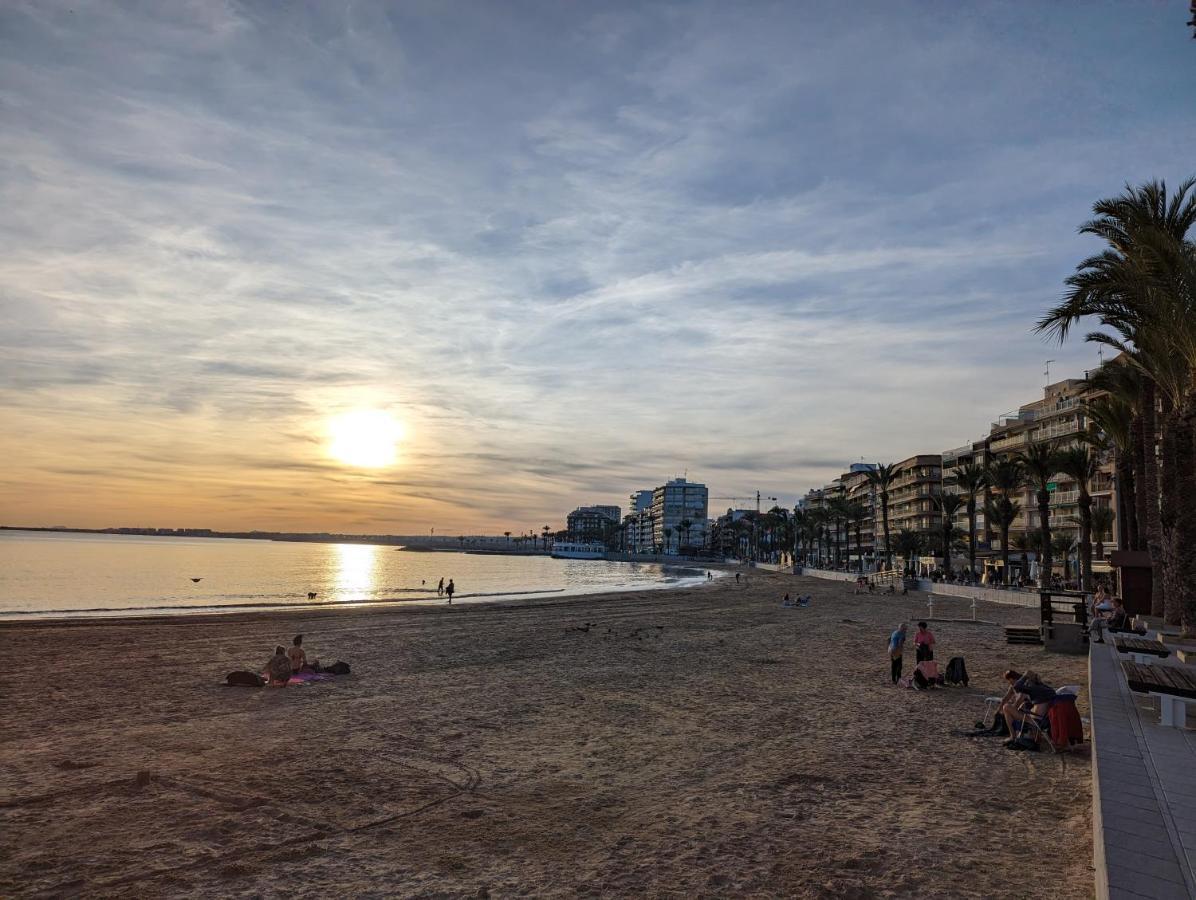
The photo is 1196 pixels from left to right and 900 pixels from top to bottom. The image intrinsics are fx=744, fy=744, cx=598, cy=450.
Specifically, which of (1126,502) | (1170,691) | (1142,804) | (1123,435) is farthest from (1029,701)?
(1126,502)

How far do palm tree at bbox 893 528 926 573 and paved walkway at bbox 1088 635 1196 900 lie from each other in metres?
96.6

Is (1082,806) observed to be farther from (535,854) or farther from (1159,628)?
(1159,628)

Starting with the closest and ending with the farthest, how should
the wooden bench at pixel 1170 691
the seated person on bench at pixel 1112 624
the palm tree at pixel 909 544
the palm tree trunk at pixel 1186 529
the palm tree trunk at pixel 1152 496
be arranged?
the wooden bench at pixel 1170 691
the palm tree trunk at pixel 1186 529
the seated person on bench at pixel 1112 624
the palm tree trunk at pixel 1152 496
the palm tree at pixel 909 544

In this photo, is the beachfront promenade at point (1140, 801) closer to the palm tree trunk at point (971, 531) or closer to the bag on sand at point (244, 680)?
the bag on sand at point (244, 680)

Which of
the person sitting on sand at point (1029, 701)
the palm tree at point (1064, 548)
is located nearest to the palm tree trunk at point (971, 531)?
the palm tree at point (1064, 548)

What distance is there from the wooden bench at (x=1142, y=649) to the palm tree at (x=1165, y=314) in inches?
182

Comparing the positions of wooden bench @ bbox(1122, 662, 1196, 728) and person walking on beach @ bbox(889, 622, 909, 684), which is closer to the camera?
wooden bench @ bbox(1122, 662, 1196, 728)

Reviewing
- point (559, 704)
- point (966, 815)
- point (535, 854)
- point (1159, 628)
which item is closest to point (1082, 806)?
point (966, 815)

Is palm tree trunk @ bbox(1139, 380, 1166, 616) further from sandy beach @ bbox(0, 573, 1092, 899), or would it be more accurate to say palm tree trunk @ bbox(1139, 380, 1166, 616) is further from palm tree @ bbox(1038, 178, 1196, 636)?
sandy beach @ bbox(0, 573, 1092, 899)

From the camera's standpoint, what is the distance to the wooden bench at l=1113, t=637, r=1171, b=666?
15.0m

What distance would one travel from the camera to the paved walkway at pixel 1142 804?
5422 mm

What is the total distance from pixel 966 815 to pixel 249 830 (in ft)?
28.0

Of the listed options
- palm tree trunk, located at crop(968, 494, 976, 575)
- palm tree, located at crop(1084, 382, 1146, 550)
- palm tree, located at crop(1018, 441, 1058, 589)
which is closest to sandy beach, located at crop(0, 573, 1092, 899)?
palm tree, located at crop(1084, 382, 1146, 550)

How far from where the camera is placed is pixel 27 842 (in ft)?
27.3
